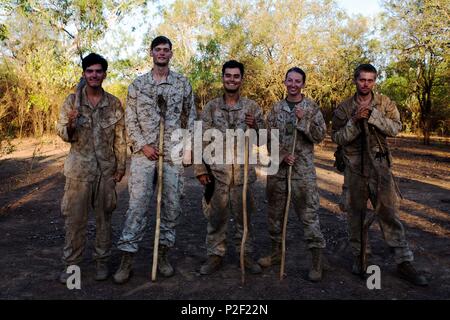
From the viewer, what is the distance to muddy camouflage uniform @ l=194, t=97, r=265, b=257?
4.48 metres

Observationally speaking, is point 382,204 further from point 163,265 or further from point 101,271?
point 101,271

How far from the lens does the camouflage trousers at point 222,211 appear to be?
4484 mm

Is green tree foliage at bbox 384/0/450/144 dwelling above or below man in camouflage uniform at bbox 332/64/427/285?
above

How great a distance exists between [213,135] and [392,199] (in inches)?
79.0

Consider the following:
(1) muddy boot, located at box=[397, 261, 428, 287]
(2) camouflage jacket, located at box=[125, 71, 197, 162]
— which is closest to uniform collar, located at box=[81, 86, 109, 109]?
(2) camouflage jacket, located at box=[125, 71, 197, 162]

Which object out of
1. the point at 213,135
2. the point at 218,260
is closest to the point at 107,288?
the point at 218,260

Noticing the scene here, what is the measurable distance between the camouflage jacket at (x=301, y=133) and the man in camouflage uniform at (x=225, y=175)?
0.24 metres

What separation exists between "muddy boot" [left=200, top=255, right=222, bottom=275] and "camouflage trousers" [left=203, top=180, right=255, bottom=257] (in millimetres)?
54

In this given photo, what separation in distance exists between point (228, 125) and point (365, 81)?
59.4 inches

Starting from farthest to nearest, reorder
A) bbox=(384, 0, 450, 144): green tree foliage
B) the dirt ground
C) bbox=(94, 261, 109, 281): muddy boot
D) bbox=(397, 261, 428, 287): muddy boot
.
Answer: bbox=(384, 0, 450, 144): green tree foliage < bbox=(94, 261, 109, 281): muddy boot < bbox=(397, 261, 428, 287): muddy boot < the dirt ground

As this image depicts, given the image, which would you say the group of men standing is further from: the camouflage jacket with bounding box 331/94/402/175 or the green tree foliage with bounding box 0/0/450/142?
the green tree foliage with bounding box 0/0/450/142

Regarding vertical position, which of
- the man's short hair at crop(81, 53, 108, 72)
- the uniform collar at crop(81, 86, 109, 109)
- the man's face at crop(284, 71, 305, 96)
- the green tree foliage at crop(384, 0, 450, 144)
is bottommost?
the uniform collar at crop(81, 86, 109, 109)

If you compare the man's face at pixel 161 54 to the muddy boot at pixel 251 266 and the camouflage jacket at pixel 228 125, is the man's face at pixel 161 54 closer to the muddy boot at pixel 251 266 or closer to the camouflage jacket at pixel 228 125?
the camouflage jacket at pixel 228 125

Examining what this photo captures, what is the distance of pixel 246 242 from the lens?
4559mm
